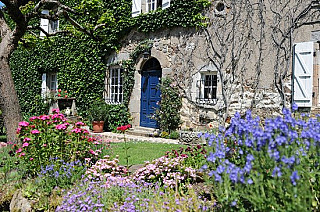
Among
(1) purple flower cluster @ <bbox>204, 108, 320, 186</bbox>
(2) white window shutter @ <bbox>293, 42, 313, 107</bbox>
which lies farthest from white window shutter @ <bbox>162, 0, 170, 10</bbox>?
(1) purple flower cluster @ <bbox>204, 108, 320, 186</bbox>

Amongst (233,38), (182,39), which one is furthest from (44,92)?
(233,38)

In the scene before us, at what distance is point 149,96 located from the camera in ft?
30.5

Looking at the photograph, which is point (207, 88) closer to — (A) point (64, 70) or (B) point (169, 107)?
(B) point (169, 107)

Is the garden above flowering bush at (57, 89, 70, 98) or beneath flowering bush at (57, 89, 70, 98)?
beneath

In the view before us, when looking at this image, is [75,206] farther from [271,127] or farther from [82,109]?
[82,109]

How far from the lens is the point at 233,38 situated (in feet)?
24.7

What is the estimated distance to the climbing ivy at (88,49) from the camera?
26.4 feet

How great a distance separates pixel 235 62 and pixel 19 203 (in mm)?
5824

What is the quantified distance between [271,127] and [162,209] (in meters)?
1.26

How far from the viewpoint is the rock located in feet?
11.0

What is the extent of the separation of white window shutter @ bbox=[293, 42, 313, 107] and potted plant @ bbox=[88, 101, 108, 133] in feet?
19.0

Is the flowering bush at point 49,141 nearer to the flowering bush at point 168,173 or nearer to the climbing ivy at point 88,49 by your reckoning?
the flowering bush at point 168,173

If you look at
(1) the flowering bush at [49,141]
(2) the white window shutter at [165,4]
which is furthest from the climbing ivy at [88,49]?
(1) the flowering bush at [49,141]

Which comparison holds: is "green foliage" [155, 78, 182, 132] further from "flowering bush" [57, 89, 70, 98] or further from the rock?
the rock
